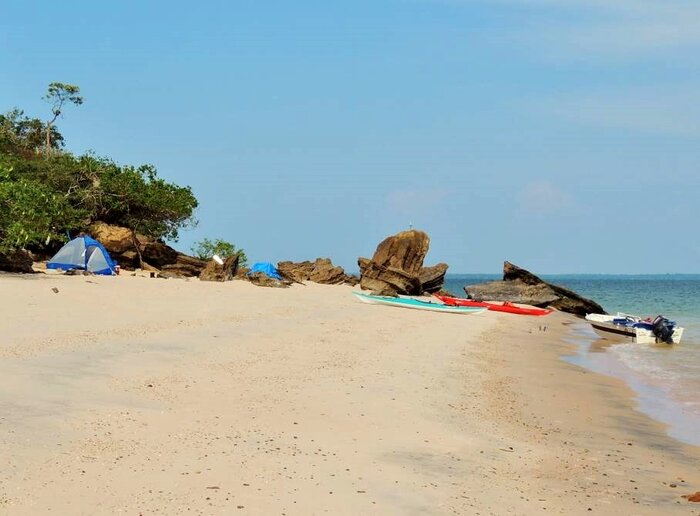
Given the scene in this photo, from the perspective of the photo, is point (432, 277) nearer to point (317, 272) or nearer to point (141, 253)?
point (317, 272)

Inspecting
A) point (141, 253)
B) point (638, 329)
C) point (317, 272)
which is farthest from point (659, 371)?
point (317, 272)

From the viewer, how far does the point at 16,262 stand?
3042 cm

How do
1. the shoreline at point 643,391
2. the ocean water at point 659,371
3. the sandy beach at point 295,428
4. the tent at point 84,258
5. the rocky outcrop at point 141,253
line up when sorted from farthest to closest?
the rocky outcrop at point 141,253 < the tent at point 84,258 < the ocean water at point 659,371 < the shoreline at point 643,391 < the sandy beach at point 295,428

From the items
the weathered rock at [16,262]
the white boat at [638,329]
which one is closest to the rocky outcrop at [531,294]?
the white boat at [638,329]

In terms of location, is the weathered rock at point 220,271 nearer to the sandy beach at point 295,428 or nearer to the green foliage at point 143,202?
the green foliage at point 143,202

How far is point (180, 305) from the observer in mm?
23297

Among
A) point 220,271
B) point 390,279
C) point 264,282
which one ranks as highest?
point 390,279

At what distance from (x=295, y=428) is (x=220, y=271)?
32240 millimetres

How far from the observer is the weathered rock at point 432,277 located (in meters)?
50.5

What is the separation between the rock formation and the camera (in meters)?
44.9

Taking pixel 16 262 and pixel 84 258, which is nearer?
pixel 16 262

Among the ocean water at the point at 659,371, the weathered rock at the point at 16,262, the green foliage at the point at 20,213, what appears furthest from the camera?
the weathered rock at the point at 16,262

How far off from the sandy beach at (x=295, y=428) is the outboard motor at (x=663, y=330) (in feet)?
43.1

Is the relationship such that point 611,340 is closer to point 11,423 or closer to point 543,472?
point 543,472
